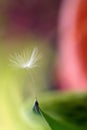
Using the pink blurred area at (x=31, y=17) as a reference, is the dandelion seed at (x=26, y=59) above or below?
below

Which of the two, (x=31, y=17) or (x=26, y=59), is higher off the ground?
(x=31, y=17)

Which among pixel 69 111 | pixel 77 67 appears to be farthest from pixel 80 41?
pixel 69 111

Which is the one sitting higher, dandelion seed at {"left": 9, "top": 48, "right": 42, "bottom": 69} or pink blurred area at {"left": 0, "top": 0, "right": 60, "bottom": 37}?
pink blurred area at {"left": 0, "top": 0, "right": 60, "bottom": 37}

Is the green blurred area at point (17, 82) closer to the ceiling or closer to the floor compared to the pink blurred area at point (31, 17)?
closer to the floor

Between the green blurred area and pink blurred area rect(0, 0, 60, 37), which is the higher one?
pink blurred area rect(0, 0, 60, 37)
